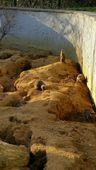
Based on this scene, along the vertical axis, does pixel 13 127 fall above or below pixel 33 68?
above

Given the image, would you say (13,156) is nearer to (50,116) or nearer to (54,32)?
(50,116)

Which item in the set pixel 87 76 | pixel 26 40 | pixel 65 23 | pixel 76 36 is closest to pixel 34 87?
pixel 87 76

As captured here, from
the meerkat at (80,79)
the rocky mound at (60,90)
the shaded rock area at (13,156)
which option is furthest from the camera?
the meerkat at (80,79)

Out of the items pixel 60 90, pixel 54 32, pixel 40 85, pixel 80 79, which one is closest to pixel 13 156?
pixel 60 90

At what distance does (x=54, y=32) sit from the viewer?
48.9ft

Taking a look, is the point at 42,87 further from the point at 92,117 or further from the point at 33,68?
the point at 33,68

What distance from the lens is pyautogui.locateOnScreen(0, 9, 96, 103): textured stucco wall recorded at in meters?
11.6

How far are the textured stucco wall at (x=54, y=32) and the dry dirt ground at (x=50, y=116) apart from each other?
0.72m

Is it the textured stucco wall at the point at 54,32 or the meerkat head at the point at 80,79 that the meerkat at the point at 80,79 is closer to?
the meerkat head at the point at 80,79

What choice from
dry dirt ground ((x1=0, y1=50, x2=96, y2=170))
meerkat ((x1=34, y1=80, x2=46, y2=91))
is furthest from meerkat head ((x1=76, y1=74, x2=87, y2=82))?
meerkat ((x1=34, y1=80, x2=46, y2=91))

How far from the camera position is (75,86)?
1041cm

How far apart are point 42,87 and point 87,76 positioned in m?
1.18

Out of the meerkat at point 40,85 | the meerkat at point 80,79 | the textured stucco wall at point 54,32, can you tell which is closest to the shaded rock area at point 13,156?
the meerkat at point 40,85

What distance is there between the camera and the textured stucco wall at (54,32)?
456 inches
